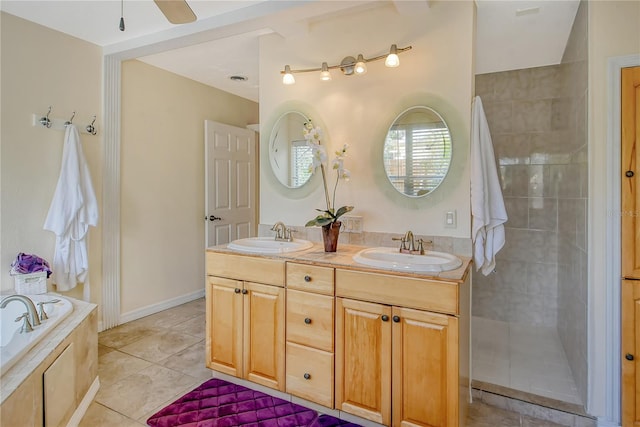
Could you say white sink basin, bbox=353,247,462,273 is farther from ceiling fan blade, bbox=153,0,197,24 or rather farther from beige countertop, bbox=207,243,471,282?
ceiling fan blade, bbox=153,0,197,24

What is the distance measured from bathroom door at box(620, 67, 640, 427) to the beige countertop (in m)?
0.77

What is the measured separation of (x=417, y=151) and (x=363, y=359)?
1.32 m

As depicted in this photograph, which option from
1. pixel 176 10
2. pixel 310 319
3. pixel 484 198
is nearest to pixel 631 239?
pixel 484 198

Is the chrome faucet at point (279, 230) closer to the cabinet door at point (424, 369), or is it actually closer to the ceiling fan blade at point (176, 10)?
the cabinet door at point (424, 369)

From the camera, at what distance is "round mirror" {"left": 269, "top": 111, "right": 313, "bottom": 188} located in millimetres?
2676

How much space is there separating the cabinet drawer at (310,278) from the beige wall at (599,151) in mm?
1423

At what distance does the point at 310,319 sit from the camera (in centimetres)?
202

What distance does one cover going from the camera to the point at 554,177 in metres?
3.10

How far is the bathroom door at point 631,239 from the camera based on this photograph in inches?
70.6

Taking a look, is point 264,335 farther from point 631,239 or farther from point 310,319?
point 631,239

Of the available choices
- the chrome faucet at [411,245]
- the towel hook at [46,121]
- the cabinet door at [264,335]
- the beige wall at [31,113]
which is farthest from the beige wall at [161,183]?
the chrome faucet at [411,245]

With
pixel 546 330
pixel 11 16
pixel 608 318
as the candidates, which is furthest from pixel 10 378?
pixel 546 330

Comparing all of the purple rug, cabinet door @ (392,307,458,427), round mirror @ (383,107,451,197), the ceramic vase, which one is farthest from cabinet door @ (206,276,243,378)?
round mirror @ (383,107,451,197)

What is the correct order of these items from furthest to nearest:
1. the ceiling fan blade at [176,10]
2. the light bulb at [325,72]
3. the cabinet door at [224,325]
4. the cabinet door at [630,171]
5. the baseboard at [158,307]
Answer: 1. the baseboard at [158,307]
2. the light bulb at [325,72]
3. the cabinet door at [224,325]
4. the cabinet door at [630,171]
5. the ceiling fan blade at [176,10]
